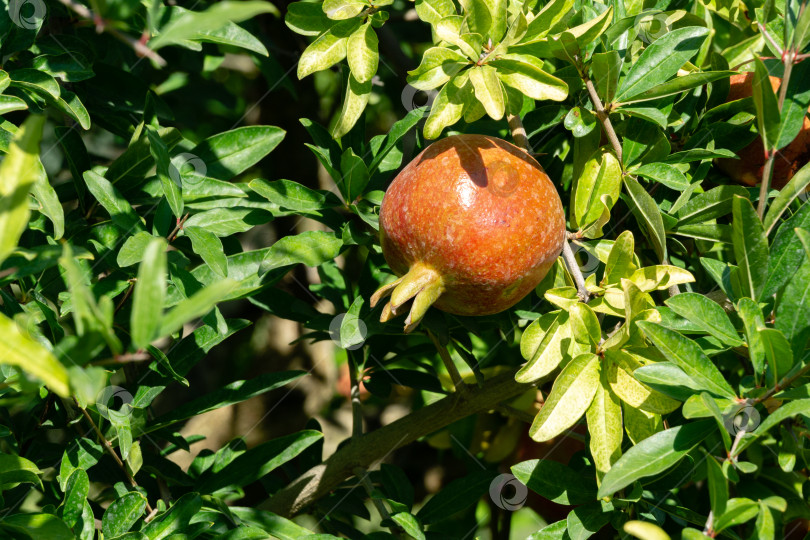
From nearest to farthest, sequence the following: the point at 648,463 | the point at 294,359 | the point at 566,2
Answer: the point at 648,463 < the point at 566,2 < the point at 294,359

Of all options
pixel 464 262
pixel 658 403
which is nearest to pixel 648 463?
pixel 658 403

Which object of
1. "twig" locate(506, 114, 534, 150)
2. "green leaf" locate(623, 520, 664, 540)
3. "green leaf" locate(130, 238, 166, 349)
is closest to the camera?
"green leaf" locate(130, 238, 166, 349)

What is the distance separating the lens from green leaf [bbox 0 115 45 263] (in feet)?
1.51

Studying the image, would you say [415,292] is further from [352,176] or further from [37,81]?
[37,81]

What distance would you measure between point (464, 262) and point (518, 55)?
0.75 ft

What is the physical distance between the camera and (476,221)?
78 cm

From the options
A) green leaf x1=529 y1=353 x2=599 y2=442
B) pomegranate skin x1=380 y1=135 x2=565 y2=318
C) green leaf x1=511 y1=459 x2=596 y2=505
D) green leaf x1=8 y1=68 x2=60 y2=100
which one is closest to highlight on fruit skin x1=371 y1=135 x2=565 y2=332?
pomegranate skin x1=380 y1=135 x2=565 y2=318

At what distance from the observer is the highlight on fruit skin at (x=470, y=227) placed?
78cm

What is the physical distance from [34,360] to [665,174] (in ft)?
2.33

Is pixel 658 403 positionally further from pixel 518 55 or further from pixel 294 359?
pixel 294 359

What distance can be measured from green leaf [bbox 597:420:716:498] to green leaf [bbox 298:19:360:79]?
1.76 feet

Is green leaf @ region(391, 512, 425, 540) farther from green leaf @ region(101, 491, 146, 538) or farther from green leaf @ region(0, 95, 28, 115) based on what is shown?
green leaf @ region(0, 95, 28, 115)

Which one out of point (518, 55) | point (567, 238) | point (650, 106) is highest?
point (518, 55)

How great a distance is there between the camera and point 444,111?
82 centimetres
